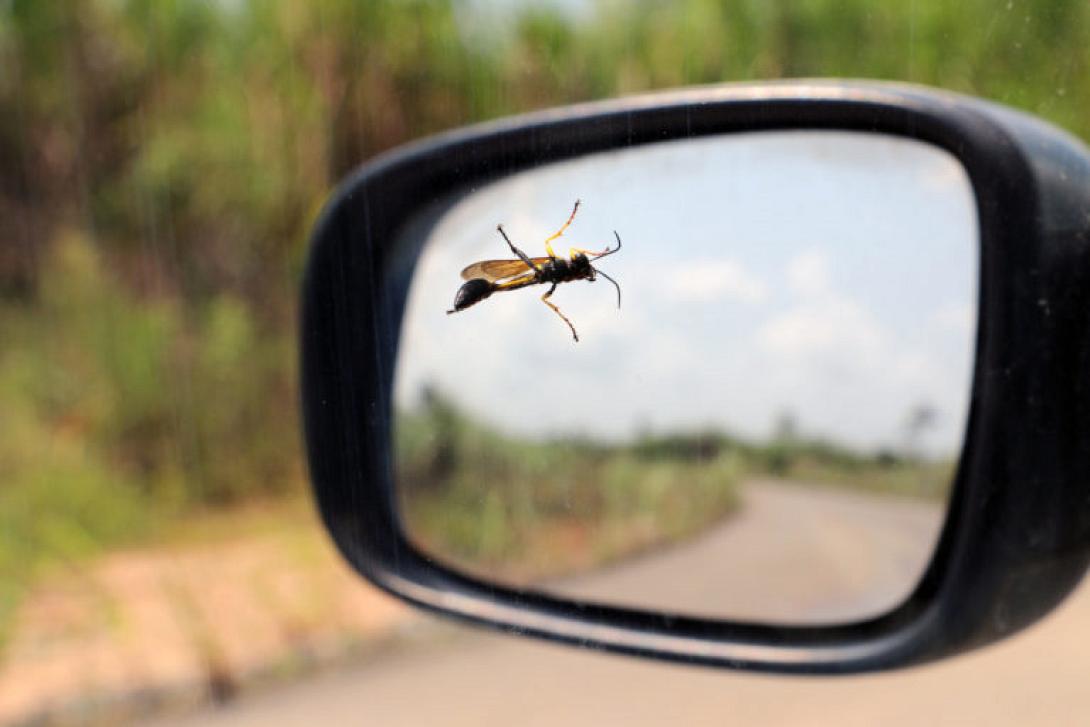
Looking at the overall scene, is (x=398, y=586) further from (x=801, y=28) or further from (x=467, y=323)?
→ (x=801, y=28)

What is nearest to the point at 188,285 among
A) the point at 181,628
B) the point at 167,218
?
the point at 167,218

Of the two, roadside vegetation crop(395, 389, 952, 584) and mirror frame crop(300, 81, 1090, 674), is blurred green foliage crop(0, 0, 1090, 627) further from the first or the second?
mirror frame crop(300, 81, 1090, 674)

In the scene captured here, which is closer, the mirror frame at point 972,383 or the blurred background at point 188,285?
the mirror frame at point 972,383

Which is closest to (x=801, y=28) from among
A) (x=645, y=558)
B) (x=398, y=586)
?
(x=645, y=558)

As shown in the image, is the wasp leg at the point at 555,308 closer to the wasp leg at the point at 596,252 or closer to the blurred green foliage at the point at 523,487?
the wasp leg at the point at 596,252

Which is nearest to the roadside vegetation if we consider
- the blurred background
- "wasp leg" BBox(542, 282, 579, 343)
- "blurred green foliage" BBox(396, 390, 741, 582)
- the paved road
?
"blurred green foliage" BBox(396, 390, 741, 582)

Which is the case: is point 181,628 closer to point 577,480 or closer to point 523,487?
point 523,487

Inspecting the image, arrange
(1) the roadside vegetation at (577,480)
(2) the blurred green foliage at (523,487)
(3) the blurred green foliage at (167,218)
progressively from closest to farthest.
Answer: (1) the roadside vegetation at (577,480) < (2) the blurred green foliage at (523,487) < (3) the blurred green foliage at (167,218)

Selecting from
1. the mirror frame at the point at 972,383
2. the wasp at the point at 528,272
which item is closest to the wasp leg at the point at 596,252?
the wasp at the point at 528,272
